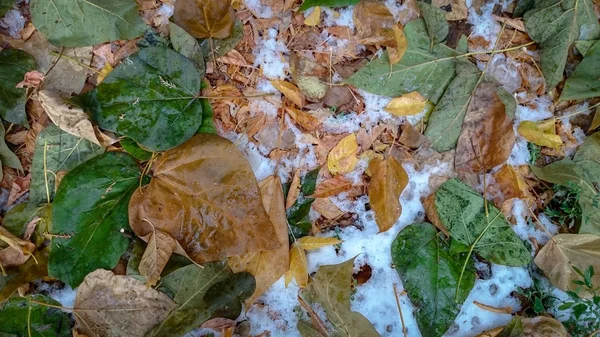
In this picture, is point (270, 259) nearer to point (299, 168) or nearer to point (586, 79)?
point (299, 168)

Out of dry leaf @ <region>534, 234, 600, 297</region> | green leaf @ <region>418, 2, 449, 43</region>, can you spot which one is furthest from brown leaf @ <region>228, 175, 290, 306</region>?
dry leaf @ <region>534, 234, 600, 297</region>

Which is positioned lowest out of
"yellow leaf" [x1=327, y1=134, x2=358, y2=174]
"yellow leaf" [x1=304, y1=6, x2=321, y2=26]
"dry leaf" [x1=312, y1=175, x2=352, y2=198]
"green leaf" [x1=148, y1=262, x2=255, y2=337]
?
"green leaf" [x1=148, y1=262, x2=255, y2=337]

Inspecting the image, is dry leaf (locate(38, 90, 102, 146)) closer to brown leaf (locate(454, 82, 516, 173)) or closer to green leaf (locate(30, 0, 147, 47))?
green leaf (locate(30, 0, 147, 47))

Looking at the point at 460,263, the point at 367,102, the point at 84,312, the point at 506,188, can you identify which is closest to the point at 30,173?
the point at 84,312

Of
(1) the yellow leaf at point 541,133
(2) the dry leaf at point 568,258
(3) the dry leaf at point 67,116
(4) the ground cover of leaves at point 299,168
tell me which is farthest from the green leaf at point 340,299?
(3) the dry leaf at point 67,116

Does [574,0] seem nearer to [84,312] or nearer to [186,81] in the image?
[186,81]
